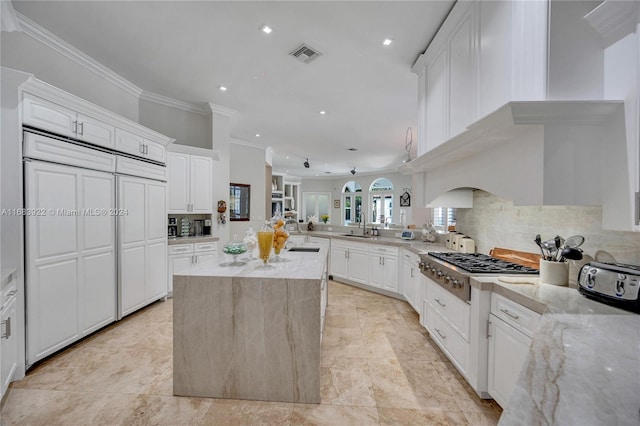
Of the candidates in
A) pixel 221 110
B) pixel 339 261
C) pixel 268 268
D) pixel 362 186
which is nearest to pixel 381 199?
pixel 362 186

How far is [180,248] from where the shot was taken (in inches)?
153

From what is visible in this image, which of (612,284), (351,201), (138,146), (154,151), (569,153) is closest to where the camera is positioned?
(612,284)

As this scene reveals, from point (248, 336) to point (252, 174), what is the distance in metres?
4.83

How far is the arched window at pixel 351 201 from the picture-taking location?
1137cm

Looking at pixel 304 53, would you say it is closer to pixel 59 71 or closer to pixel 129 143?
pixel 129 143

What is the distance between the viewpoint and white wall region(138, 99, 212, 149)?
4.06 m

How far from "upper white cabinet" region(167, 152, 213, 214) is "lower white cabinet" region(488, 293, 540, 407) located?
402cm

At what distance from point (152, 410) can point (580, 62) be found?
10.9 feet

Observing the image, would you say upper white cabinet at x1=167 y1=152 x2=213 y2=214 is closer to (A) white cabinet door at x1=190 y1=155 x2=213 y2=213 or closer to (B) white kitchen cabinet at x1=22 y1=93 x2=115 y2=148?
(A) white cabinet door at x1=190 y1=155 x2=213 y2=213

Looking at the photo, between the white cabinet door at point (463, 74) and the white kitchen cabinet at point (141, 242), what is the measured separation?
3.54m

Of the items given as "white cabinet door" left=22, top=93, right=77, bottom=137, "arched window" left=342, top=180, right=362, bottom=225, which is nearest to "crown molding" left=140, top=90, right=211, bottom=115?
"white cabinet door" left=22, top=93, right=77, bottom=137

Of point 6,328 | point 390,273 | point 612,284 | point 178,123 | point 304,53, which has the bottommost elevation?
point 390,273

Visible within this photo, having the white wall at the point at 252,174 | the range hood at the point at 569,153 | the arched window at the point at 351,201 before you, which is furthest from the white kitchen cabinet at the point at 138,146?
Answer: the arched window at the point at 351,201

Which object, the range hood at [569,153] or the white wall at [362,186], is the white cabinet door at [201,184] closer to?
the range hood at [569,153]
